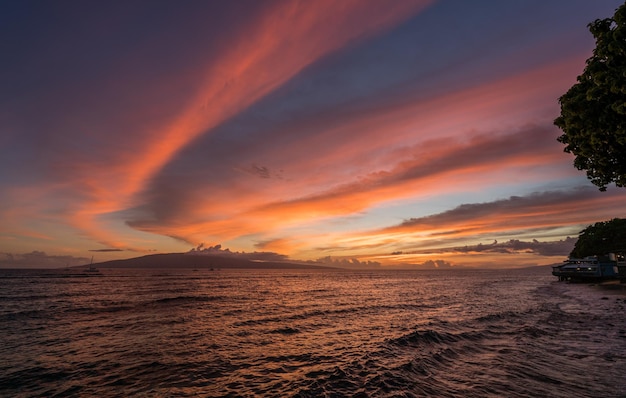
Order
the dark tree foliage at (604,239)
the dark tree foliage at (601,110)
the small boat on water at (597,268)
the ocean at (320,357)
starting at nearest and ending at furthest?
1. the dark tree foliage at (601,110)
2. the ocean at (320,357)
3. the small boat on water at (597,268)
4. the dark tree foliage at (604,239)

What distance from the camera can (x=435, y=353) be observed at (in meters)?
21.1

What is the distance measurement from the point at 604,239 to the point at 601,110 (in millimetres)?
121466

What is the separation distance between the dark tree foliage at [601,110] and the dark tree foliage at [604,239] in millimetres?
113219

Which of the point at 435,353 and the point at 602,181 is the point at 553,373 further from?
the point at 602,181

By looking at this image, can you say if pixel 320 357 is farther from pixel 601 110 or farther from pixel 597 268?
pixel 597 268

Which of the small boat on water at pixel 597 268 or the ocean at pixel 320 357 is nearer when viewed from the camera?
the ocean at pixel 320 357

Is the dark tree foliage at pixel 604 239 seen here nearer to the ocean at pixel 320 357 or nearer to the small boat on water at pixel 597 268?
the small boat on water at pixel 597 268

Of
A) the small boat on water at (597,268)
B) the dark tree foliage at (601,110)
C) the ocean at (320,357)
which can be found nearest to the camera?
the dark tree foliage at (601,110)

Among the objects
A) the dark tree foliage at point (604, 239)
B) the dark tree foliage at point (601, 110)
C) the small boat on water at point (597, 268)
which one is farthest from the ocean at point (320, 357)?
the dark tree foliage at point (604, 239)

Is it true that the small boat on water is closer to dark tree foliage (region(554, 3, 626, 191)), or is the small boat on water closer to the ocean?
the ocean

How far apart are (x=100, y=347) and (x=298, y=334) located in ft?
53.9

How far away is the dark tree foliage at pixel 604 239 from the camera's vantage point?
326ft

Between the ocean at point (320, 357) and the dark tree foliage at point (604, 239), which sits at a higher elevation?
the dark tree foliage at point (604, 239)

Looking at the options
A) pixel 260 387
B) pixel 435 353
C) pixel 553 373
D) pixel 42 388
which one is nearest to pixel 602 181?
pixel 553 373
